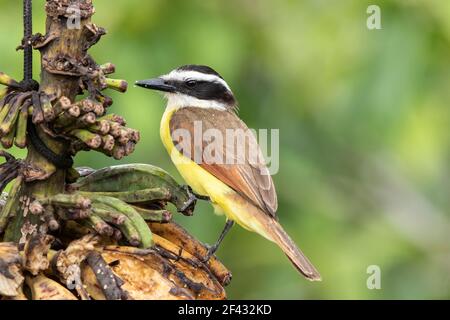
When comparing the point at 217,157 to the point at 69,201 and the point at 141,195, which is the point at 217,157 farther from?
the point at 69,201

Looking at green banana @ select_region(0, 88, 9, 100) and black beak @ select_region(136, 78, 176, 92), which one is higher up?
black beak @ select_region(136, 78, 176, 92)

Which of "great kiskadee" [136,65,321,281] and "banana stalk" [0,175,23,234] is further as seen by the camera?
"great kiskadee" [136,65,321,281]

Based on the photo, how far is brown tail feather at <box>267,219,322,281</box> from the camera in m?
4.10

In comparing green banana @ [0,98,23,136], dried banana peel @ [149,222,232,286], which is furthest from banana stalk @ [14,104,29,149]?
dried banana peel @ [149,222,232,286]

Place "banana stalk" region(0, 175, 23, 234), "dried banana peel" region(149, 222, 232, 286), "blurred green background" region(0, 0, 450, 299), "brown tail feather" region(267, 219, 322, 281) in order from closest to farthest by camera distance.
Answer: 1. "banana stalk" region(0, 175, 23, 234)
2. "dried banana peel" region(149, 222, 232, 286)
3. "brown tail feather" region(267, 219, 322, 281)
4. "blurred green background" region(0, 0, 450, 299)

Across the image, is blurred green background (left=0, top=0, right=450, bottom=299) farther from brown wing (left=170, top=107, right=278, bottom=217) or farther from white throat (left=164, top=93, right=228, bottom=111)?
brown wing (left=170, top=107, right=278, bottom=217)

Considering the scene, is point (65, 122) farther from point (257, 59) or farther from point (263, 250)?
point (263, 250)

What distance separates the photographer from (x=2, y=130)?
3270 mm

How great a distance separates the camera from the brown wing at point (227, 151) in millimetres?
4603

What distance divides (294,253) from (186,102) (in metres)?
1.33

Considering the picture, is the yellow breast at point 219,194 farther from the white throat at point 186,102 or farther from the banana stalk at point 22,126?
the banana stalk at point 22,126
